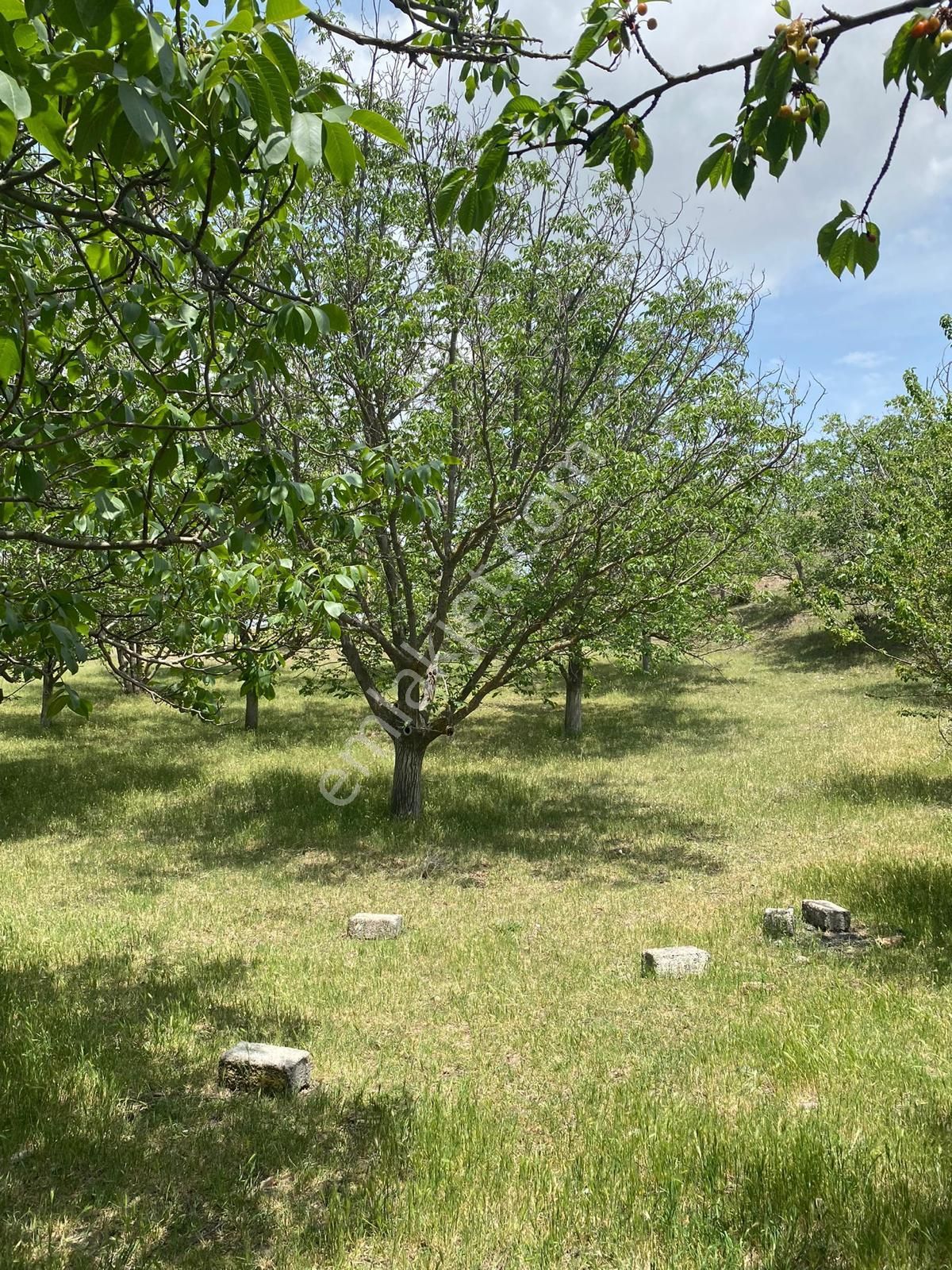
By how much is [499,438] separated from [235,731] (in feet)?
46.5

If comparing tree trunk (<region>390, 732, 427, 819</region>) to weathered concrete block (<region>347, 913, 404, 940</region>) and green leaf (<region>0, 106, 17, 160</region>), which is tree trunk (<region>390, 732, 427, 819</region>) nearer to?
weathered concrete block (<region>347, 913, 404, 940</region>)

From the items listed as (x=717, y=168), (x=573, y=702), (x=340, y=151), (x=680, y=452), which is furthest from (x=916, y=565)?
(x=573, y=702)

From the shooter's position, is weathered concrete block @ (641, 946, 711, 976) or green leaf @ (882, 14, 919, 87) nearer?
green leaf @ (882, 14, 919, 87)

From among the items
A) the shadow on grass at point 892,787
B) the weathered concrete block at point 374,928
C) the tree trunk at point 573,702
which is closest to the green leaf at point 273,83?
the weathered concrete block at point 374,928

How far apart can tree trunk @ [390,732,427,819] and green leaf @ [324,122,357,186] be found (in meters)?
12.4

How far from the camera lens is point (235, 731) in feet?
74.2

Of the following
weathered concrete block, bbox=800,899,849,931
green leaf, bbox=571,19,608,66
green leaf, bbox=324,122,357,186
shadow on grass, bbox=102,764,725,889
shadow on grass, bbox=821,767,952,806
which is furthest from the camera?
shadow on grass, bbox=821,767,952,806

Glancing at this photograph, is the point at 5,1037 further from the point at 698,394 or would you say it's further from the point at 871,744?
the point at 871,744

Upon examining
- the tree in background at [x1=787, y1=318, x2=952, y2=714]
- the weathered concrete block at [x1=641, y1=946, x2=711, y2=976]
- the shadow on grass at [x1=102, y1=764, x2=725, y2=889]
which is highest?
the tree in background at [x1=787, y1=318, x2=952, y2=714]

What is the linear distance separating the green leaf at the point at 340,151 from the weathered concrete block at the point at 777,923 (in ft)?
29.1

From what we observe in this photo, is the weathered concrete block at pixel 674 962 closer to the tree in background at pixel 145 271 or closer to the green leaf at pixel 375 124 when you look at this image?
the tree in background at pixel 145 271

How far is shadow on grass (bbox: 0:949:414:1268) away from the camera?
13.3 feet

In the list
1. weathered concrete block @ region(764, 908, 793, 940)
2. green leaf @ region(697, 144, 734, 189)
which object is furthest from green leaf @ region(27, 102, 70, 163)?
weathered concrete block @ region(764, 908, 793, 940)

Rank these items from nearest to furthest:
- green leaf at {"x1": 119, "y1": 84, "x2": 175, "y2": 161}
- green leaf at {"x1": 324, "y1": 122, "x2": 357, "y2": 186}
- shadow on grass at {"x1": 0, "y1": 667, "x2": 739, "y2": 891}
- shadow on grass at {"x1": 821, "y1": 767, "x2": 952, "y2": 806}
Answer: green leaf at {"x1": 119, "y1": 84, "x2": 175, "y2": 161} → green leaf at {"x1": 324, "y1": 122, "x2": 357, "y2": 186} → shadow on grass at {"x1": 0, "y1": 667, "x2": 739, "y2": 891} → shadow on grass at {"x1": 821, "y1": 767, "x2": 952, "y2": 806}
